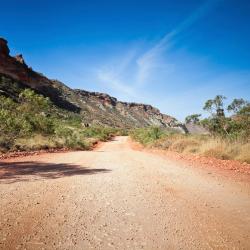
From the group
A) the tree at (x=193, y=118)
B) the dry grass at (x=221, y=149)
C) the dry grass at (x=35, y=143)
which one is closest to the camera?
the dry grass at (x=221, y=149)

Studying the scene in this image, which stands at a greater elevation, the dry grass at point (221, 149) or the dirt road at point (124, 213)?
the dry grass at point (221, 149)

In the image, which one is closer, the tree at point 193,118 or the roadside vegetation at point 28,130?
the roadside vegetation at point 28,130

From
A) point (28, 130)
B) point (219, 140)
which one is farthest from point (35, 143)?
point (219, 140)

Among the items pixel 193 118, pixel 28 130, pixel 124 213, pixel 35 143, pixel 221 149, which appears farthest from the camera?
pixel 193 118

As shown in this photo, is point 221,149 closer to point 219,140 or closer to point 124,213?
A: point 219,140

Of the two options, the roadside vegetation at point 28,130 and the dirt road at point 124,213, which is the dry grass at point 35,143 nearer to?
the roadside vegetation at point 28,130

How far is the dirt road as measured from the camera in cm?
320

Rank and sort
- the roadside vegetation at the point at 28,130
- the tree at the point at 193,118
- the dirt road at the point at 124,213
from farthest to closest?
the tree at the point at 193,118 < the roadside vegetation at the point at 28,130 < the dirt road at the point at 124,213

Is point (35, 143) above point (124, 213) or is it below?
above

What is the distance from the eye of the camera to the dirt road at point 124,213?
3201 mm

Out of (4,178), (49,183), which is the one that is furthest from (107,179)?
(4,178)

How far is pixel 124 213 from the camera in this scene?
166 inches

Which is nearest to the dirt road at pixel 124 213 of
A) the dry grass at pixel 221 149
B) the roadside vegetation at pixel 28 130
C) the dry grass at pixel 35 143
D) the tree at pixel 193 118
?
the dry grass at pixel 221 149

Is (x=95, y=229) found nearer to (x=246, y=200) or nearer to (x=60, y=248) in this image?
(x=60, y=248)
